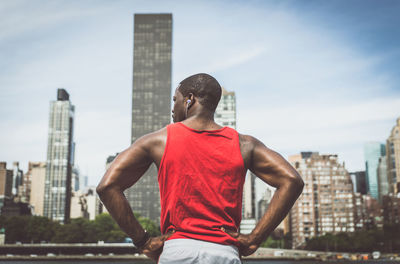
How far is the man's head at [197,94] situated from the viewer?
303 centimetres

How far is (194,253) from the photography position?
2.57 m

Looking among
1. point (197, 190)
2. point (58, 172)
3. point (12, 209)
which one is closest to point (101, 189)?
point (197, 190)

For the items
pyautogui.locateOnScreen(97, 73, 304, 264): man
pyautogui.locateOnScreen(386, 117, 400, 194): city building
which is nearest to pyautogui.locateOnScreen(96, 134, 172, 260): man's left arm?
pyautogui.locateOnScreen(97, 73, 304, 264): man

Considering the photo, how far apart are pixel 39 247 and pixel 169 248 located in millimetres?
115600

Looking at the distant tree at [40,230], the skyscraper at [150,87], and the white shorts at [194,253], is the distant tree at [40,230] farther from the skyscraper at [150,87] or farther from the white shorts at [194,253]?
the white shorts at [194,253]

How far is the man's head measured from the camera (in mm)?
3025

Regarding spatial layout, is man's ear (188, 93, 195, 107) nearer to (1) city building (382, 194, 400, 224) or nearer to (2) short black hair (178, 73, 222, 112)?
(2) short black hair (178, 73, 222, 112)

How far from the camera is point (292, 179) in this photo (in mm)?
2840

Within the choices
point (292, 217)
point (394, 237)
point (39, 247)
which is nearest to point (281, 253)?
point (292, 217)

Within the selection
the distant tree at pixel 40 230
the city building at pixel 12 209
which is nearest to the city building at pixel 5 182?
the city building at pixel 12 209

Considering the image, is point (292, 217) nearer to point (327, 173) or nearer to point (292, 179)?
point (327, 173)

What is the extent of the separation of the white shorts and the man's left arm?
0.29 ft

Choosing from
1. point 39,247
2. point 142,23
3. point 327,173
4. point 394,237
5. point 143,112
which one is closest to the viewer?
point 394,237

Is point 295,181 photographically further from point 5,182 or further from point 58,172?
point 58,172
